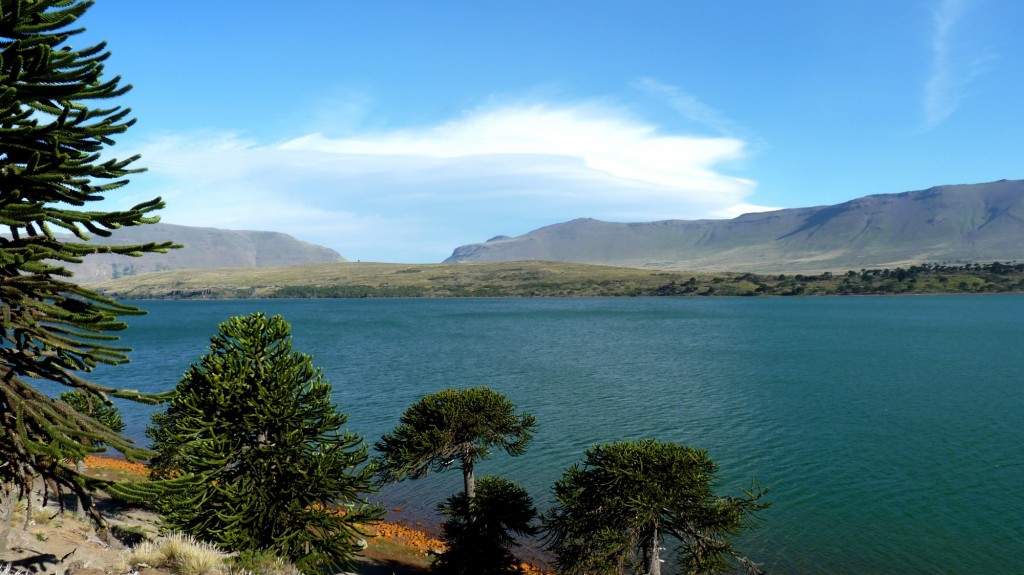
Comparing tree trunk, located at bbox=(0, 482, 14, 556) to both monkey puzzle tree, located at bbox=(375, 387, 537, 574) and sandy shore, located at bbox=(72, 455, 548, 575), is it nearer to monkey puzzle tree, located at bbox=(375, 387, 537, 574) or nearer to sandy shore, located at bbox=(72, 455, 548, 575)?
monkey puzzle tree, located at bbox=(375, 387, 537, 574)

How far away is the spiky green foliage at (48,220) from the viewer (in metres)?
8.92

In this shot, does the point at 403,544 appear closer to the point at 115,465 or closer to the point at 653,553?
the point at 653,553

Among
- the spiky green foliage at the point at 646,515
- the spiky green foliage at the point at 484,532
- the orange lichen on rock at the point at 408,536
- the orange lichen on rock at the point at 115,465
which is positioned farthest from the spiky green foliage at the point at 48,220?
the orange lichen on rock at the point at 115,465

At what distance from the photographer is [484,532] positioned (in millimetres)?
26031

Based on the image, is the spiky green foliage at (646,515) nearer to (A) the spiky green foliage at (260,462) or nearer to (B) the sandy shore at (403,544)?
(A) the spiky green foliage at (260,462)

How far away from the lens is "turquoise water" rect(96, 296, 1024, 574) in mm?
33438

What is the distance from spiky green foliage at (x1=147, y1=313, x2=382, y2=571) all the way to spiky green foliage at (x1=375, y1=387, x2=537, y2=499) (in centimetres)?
595

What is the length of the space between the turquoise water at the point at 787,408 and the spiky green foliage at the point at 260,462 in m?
18.7

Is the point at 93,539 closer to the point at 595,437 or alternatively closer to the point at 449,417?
the point at 449,417

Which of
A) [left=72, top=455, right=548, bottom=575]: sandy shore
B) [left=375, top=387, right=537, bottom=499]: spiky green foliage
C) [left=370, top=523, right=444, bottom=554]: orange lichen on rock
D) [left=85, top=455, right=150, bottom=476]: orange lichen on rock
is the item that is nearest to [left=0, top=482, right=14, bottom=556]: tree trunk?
[left=375, top=387, right=537, bottom=499]: spiky green foliage

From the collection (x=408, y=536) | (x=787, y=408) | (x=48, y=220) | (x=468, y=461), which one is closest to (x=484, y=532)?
(x=468, y=461)

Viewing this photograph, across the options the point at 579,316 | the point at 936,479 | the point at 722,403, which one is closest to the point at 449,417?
the point at 936,479

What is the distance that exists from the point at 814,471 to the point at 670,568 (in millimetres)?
19930

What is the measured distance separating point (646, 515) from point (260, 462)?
1284cm
